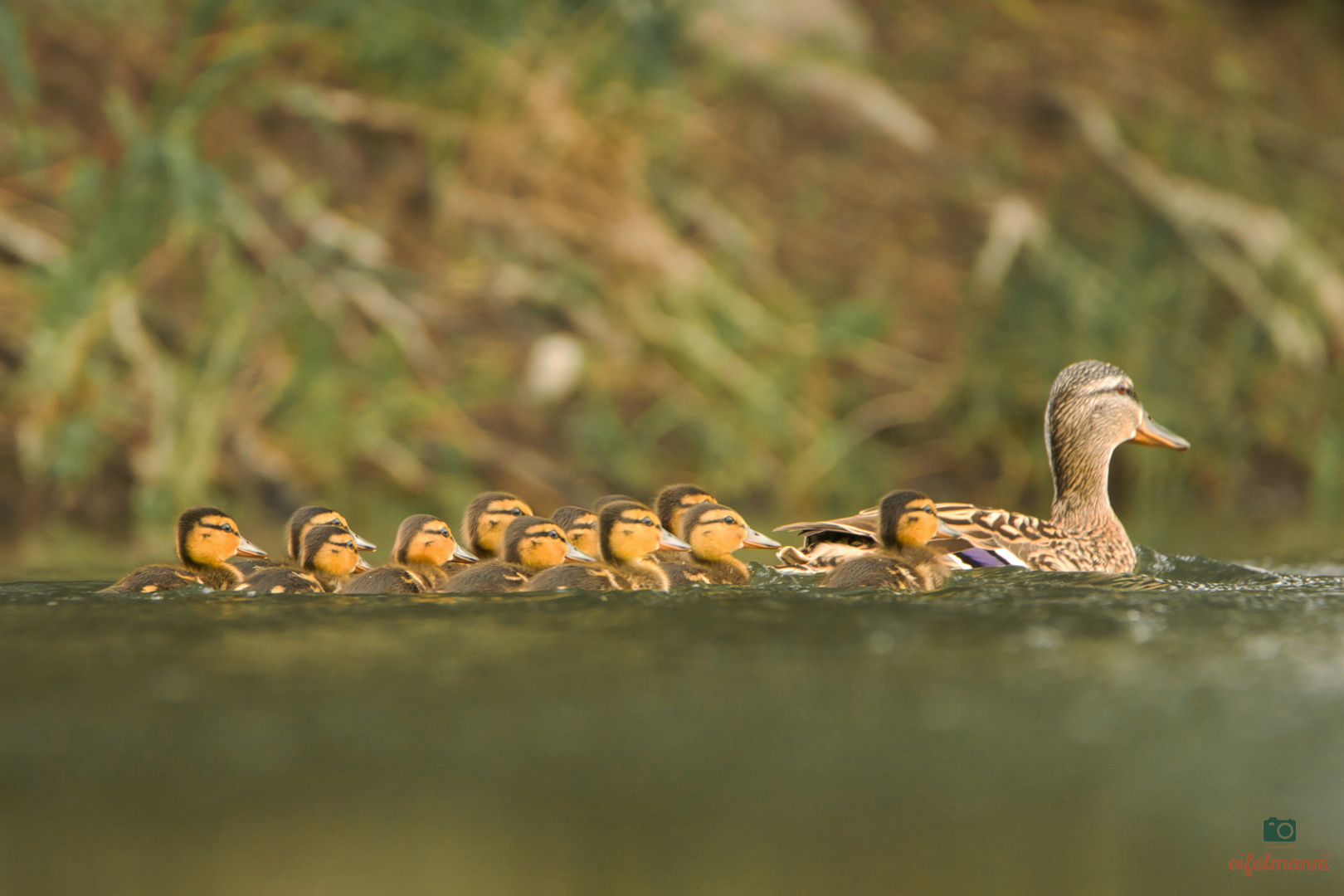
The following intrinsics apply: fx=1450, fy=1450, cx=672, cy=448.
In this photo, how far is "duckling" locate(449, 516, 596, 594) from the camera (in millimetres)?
3422

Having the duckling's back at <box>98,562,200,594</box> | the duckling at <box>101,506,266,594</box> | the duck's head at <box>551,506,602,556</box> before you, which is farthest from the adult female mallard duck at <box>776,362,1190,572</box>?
the duckling's back at <box>98,562,200,594</box>

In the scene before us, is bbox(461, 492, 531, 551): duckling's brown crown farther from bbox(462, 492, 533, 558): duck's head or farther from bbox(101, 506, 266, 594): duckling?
bbox(101, 506, 266, 594): duckling

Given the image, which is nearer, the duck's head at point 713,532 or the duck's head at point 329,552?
the duck's head at point 329,552

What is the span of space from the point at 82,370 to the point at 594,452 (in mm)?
2055

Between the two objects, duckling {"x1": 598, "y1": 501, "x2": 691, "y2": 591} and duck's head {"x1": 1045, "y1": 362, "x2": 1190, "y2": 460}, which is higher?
duck's head {"x1": 1045, "y1": 362, "x2": 1190, "y2": 460}

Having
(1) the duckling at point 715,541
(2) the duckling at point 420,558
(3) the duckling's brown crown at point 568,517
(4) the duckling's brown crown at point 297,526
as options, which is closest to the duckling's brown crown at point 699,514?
(1) the duckling at point 715,541

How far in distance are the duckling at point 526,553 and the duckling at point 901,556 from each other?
67cm

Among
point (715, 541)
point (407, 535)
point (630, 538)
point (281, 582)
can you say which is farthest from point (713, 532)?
point (281, 582)

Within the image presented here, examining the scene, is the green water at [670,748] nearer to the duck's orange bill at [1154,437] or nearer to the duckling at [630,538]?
the duckling at [630,538]

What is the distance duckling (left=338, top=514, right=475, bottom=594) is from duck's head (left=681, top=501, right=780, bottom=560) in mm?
616

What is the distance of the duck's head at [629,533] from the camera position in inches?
141

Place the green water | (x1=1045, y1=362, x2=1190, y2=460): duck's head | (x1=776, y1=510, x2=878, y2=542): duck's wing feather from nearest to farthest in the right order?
the green water → (x1=776, y1=510, x2=878, y2=542): duck's wing feather → (x1=1045, y1=362, x2=1190, y2=460): duck's head

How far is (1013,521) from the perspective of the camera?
3893mm

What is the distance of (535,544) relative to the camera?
11.7 ft
